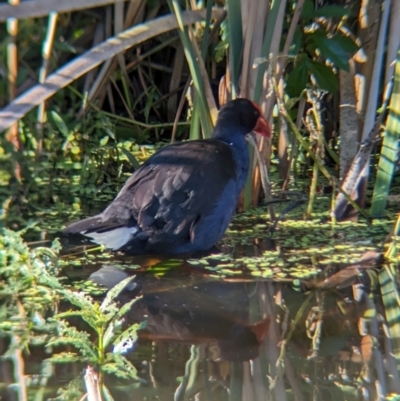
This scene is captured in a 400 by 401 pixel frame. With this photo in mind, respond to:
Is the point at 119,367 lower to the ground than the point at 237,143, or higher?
lower

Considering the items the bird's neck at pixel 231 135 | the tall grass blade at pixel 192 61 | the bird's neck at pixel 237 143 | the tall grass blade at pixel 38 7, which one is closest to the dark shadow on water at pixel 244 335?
the bird's neck at pixel 237 143

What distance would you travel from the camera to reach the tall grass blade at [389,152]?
3.17 m

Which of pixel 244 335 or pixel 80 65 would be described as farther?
pixel 80 65

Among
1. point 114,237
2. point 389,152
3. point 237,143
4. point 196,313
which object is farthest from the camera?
point 237,143

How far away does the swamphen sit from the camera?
295 centimetres

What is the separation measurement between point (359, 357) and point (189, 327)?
1.67 ft

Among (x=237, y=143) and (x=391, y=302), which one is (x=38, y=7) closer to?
(x=237, y=143)

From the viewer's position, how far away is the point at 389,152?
3.23 m

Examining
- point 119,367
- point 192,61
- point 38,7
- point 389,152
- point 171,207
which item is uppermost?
point 192,61

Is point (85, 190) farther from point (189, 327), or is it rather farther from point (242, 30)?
point (189, 327)

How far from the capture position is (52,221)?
3.38 m

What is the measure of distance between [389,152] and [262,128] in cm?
52

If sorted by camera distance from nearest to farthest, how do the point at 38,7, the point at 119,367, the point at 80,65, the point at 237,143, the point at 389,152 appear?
1. the point at 119,367
2. the point at 38,7
3. the point at 80,65
4. the point at 389,152
5. the point at 237,143

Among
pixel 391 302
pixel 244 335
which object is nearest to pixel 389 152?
pixel 391 302
